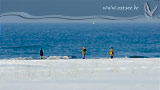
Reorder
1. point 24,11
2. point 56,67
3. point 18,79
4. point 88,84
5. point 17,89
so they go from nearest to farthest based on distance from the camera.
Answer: point 17,89 → point 88,84 → point 18,79 → point 56,67 → point 24,11

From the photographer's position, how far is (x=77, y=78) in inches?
637

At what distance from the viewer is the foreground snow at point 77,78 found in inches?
560

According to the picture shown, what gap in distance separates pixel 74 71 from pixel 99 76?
2095 mm

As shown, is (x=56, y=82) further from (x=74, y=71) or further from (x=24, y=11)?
(x=24, y=11)

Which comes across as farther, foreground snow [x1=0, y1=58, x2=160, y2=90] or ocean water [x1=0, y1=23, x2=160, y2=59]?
ocean water [x1=0, y1=23, x2=160, y2=59]

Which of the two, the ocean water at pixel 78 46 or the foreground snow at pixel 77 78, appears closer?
the foreground snow at pixel 77 78

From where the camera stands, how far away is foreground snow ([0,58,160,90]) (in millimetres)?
14219

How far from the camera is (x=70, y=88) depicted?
13.9 m

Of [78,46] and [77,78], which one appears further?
[78,46]

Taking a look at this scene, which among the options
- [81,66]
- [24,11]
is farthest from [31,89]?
[24,11]

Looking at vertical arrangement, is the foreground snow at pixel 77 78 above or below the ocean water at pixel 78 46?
below

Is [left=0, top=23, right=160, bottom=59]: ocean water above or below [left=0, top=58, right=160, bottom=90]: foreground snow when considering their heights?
above

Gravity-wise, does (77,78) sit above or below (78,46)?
below

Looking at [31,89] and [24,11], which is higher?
[24,11]
